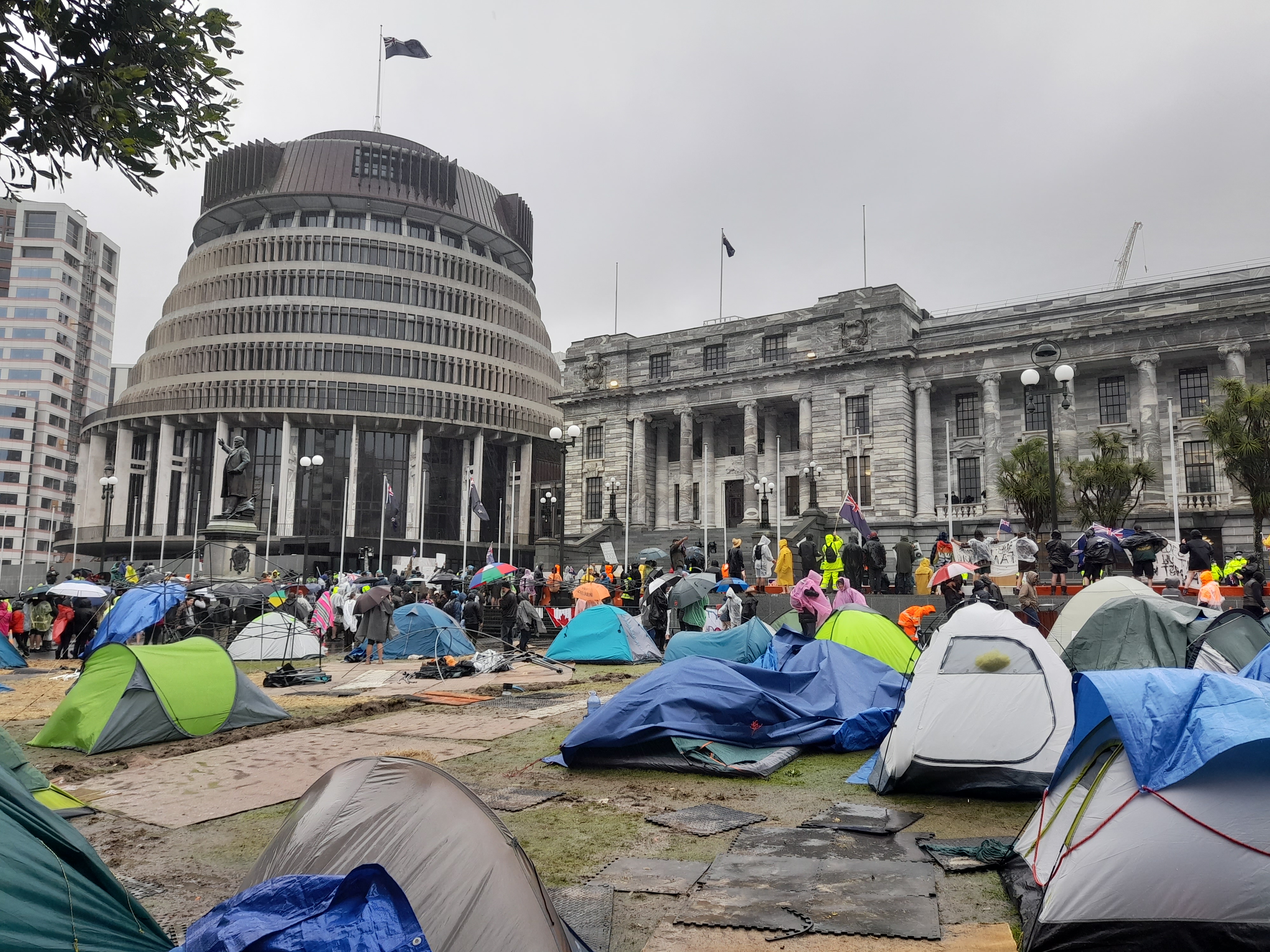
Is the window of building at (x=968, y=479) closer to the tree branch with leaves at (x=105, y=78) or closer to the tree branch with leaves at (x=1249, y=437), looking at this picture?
the tree branch with leaves at (x=1249, y=437)

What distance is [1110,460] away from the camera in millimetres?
37656

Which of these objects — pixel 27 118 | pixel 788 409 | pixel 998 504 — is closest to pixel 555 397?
pixel 788 409

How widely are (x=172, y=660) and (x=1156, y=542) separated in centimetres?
2151

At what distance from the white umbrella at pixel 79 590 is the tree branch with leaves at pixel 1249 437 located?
36142 mm

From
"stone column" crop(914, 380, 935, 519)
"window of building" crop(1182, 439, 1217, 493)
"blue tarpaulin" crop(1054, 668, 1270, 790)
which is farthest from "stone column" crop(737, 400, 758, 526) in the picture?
"blue tarpaulin" crop(1054, 668, 1270, 790)

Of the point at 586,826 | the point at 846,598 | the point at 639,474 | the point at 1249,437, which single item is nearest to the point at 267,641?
the point at 846,598

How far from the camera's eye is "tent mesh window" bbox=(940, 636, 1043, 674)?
7.41m

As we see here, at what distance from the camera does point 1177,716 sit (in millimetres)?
4688

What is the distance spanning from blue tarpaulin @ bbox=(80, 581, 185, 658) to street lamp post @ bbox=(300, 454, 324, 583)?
16.8 metres

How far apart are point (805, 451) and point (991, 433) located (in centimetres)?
974

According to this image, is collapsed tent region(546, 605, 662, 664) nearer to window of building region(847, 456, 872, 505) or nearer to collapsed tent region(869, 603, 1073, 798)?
collapsed tent region(869, 603, 1073, 798)

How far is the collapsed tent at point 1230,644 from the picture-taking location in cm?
1012

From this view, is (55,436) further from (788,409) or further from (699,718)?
(699,718)

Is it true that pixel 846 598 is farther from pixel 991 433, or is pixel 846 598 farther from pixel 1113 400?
pixel 1113 400
